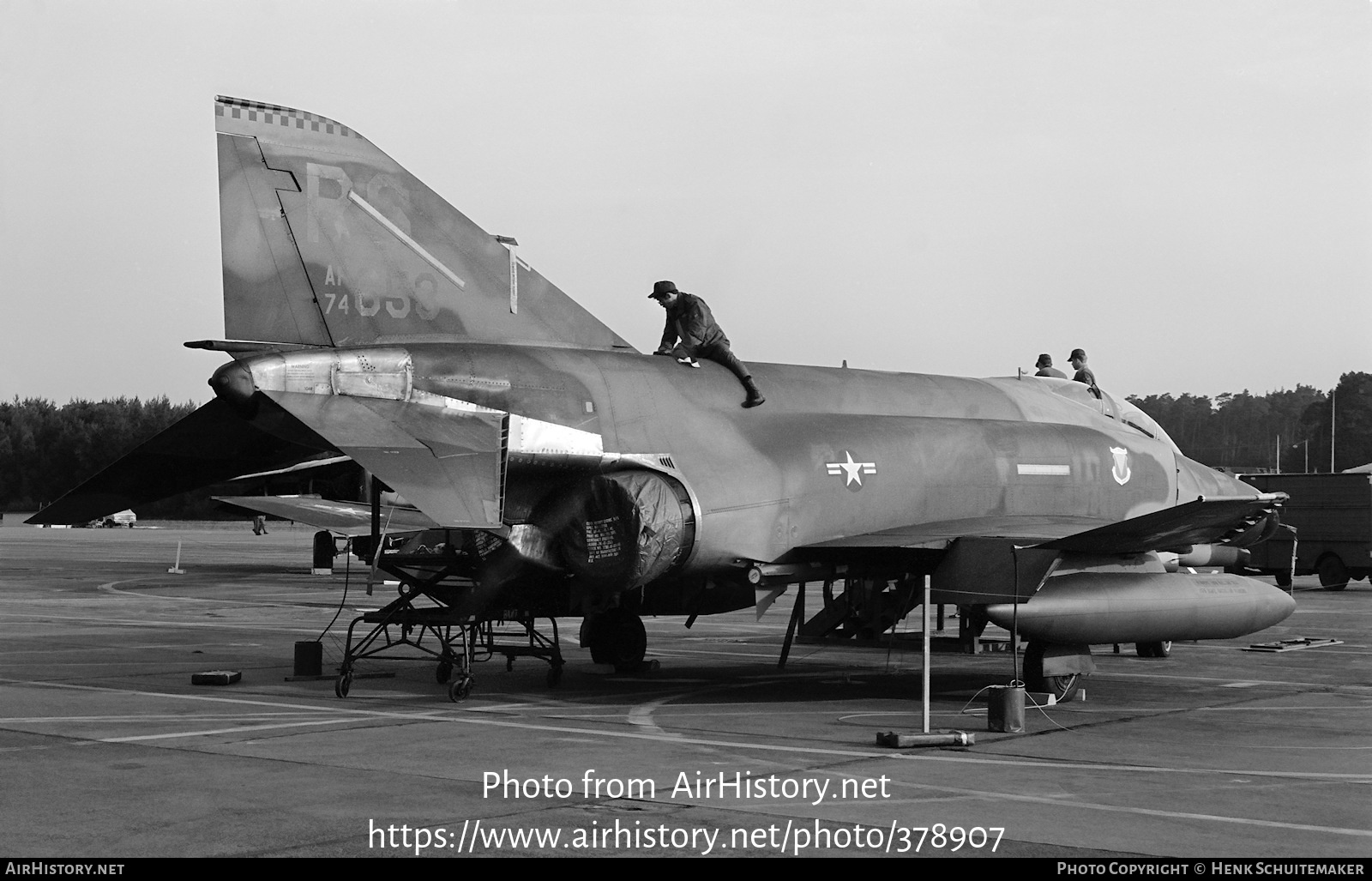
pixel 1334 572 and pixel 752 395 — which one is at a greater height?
pixel 752 395

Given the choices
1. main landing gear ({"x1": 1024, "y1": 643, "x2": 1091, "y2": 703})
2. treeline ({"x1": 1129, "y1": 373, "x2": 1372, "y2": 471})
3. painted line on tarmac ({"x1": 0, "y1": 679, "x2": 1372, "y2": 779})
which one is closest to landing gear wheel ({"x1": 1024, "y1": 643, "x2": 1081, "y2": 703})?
main landing gear ({"x1": 1024, "y1": 643, "x2": 1091, "y2": 703})

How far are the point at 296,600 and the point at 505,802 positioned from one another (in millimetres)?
21447

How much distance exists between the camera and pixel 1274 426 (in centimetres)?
8244

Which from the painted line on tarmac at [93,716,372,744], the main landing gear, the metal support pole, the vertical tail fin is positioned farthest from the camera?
the main landing gear

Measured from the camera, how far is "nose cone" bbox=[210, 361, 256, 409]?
11.4 meters

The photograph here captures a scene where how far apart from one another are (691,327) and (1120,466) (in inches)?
237

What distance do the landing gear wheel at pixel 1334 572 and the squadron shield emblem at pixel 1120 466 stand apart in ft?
65.1

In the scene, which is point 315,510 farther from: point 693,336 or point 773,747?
point 773,747

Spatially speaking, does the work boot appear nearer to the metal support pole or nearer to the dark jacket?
the dark jacket

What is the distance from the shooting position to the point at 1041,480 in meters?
16.0

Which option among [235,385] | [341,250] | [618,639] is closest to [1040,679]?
[618,639]

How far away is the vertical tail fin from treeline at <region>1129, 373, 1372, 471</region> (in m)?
59.7
